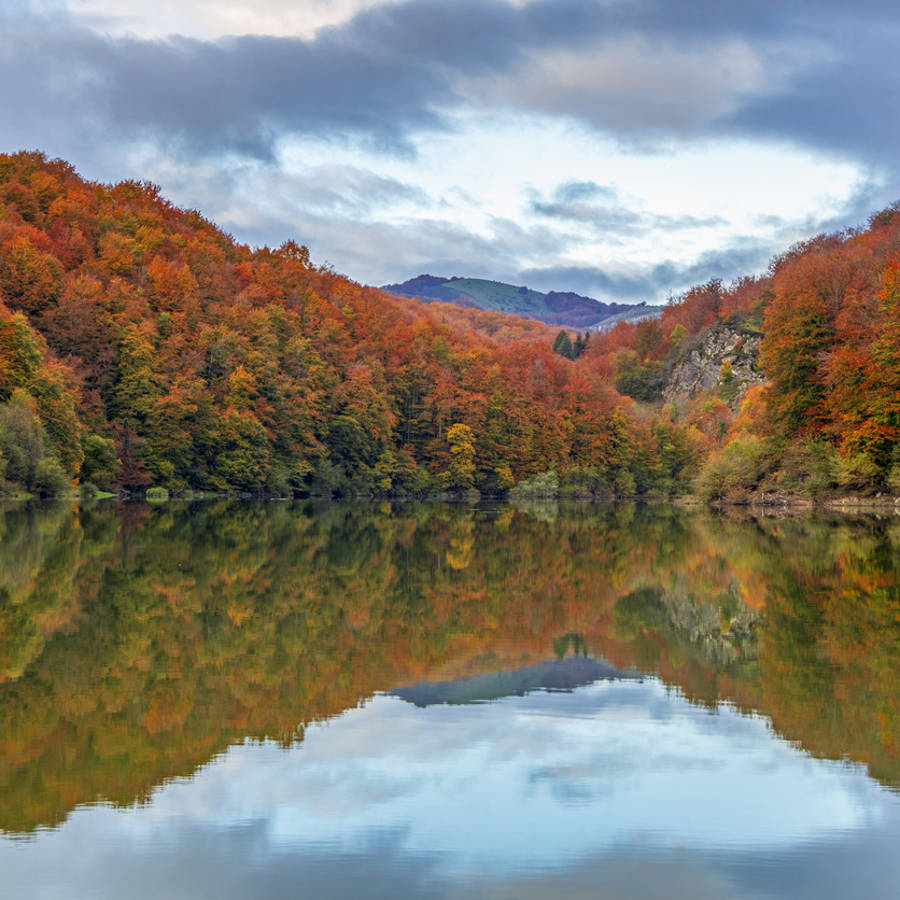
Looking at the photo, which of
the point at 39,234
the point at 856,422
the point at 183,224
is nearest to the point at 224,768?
the point at 856,422

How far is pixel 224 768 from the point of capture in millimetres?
7133

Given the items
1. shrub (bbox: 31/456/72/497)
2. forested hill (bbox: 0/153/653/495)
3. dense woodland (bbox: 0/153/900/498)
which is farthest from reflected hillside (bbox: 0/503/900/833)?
forested hill (bbox: 0/153/653/495)

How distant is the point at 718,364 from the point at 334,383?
5052 centimetres

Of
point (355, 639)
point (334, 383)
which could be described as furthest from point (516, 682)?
point (334, 383)

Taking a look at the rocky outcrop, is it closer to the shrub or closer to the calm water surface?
the shrub

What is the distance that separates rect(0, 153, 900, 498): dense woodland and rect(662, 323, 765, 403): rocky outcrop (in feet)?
3.19

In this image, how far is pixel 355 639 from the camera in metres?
12.2

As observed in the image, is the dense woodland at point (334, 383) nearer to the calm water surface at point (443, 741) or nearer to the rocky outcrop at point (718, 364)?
the rocky outcrop at point (718, 364)

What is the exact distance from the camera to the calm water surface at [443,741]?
18.4 feet

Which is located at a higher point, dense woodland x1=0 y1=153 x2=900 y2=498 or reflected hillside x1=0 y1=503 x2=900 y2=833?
dense woodland x1=0 y1=153 x2=900 y2=498

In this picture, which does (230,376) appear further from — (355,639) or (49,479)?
(355,639)

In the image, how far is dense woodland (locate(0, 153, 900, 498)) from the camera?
51031 millimetres

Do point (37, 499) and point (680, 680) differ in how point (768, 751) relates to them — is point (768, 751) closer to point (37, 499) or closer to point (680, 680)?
point (680, 680)

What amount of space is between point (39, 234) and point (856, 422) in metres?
54.2
